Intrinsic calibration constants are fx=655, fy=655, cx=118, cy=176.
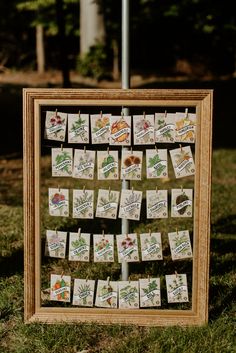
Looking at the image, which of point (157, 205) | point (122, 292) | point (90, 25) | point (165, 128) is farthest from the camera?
point (90, 25)

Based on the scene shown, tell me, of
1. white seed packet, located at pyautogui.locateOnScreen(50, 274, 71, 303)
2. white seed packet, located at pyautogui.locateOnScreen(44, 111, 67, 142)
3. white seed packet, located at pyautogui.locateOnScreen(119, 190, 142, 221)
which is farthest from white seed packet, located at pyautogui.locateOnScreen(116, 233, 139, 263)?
white seed packet, located at pyautogui.locateOnScreen(44, 111, 67, 142)

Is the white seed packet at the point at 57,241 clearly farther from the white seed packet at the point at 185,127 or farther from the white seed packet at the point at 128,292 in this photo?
the white seed packet at the point at 185,127

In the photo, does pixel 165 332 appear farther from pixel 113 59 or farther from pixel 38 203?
pixel 113 59

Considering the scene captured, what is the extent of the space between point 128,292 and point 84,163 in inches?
34.7

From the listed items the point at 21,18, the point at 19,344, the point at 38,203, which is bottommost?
the point at 19,344

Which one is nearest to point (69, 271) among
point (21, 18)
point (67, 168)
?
point (67, 168)

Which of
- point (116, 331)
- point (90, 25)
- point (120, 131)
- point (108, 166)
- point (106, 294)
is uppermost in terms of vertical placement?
point (90, 25)

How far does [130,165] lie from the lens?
404 cm

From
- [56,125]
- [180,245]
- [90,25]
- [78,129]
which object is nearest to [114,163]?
[78,129]

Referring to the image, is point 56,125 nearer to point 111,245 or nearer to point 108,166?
point 108,166

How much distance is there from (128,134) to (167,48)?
2554cm

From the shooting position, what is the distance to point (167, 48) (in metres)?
28.9

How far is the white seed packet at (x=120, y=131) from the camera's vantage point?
397 cm

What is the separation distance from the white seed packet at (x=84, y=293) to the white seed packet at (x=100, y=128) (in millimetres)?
922
